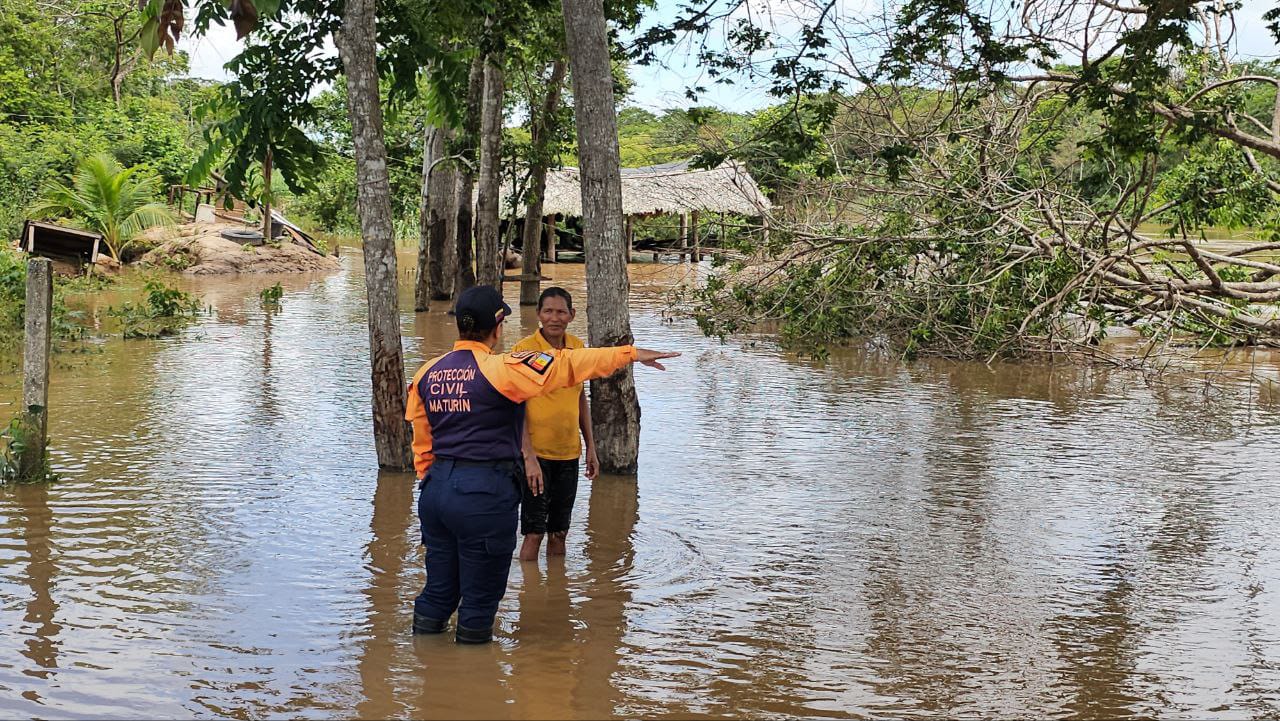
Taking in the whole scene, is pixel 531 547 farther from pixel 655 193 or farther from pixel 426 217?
pixel 655 193

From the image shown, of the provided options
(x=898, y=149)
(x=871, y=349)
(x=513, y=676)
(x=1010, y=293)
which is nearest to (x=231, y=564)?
(x=513, y=676)

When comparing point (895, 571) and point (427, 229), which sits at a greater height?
point (427, 229)

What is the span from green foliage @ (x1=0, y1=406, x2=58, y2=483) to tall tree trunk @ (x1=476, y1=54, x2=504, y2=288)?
8946mm

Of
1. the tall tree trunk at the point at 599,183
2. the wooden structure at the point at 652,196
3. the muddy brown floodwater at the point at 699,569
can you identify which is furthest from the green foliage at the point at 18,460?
the wooden structure at the point at 652,196

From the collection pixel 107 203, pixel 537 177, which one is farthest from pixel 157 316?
pixel 107 203

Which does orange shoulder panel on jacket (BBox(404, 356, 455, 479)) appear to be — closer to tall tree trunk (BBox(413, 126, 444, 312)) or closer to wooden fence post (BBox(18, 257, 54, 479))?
wooden fence post (BBox(18, 257, 54, 479))

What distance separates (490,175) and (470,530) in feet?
42.1

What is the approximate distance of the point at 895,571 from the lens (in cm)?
675

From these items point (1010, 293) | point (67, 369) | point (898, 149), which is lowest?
point (67, 369)

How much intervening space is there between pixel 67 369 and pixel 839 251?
8.38 metres

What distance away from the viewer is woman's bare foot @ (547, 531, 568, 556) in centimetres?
672

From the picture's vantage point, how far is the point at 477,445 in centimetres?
498

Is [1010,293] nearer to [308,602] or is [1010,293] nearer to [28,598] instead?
[308,602]

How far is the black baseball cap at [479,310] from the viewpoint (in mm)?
5129
